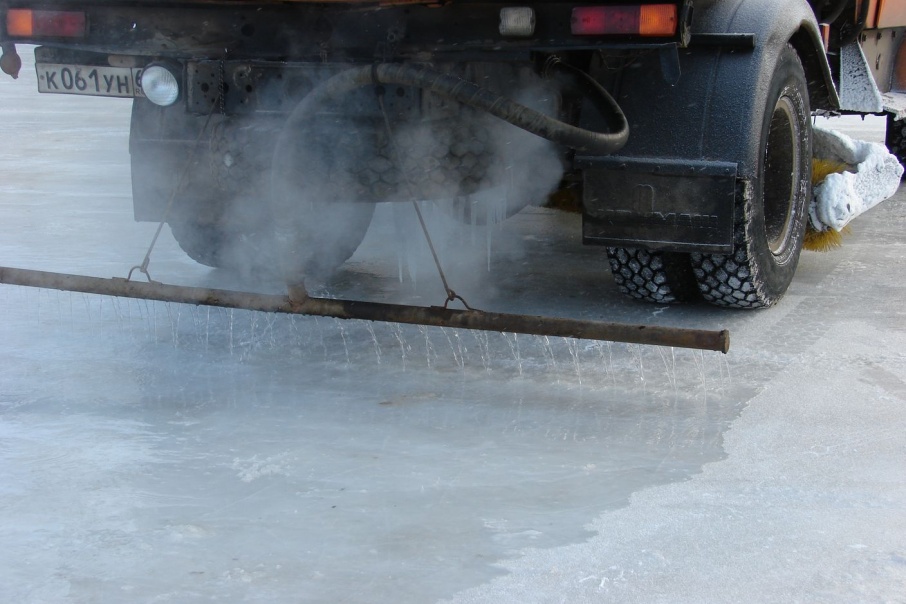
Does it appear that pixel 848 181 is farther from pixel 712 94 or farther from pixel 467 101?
pixel 467 101

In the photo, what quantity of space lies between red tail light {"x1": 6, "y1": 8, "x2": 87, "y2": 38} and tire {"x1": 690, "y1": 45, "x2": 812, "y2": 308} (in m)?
2.11

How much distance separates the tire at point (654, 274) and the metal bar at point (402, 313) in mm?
961

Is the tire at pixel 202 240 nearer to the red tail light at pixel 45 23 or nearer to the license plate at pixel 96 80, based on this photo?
the license plate at pixel 96 80

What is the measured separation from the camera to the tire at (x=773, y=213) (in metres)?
3.47

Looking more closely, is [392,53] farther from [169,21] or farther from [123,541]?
[123,541]

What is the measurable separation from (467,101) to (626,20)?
492 millimetres

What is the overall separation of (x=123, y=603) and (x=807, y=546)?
4.49 feet

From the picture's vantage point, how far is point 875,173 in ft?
14.9

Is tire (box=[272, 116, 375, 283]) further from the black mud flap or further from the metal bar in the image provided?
Result: the black mud flap

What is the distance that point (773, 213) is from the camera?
4.04 metres

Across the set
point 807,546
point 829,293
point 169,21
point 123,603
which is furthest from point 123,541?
point 829,293

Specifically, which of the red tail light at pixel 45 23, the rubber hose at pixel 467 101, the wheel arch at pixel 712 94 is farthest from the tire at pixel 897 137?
the red tail light at pixel 45 23

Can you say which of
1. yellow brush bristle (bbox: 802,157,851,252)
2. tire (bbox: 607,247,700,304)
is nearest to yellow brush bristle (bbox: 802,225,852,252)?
yellow brush bristle (bbox: 802,157,851,252)

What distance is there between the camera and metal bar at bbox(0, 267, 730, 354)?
278cm
